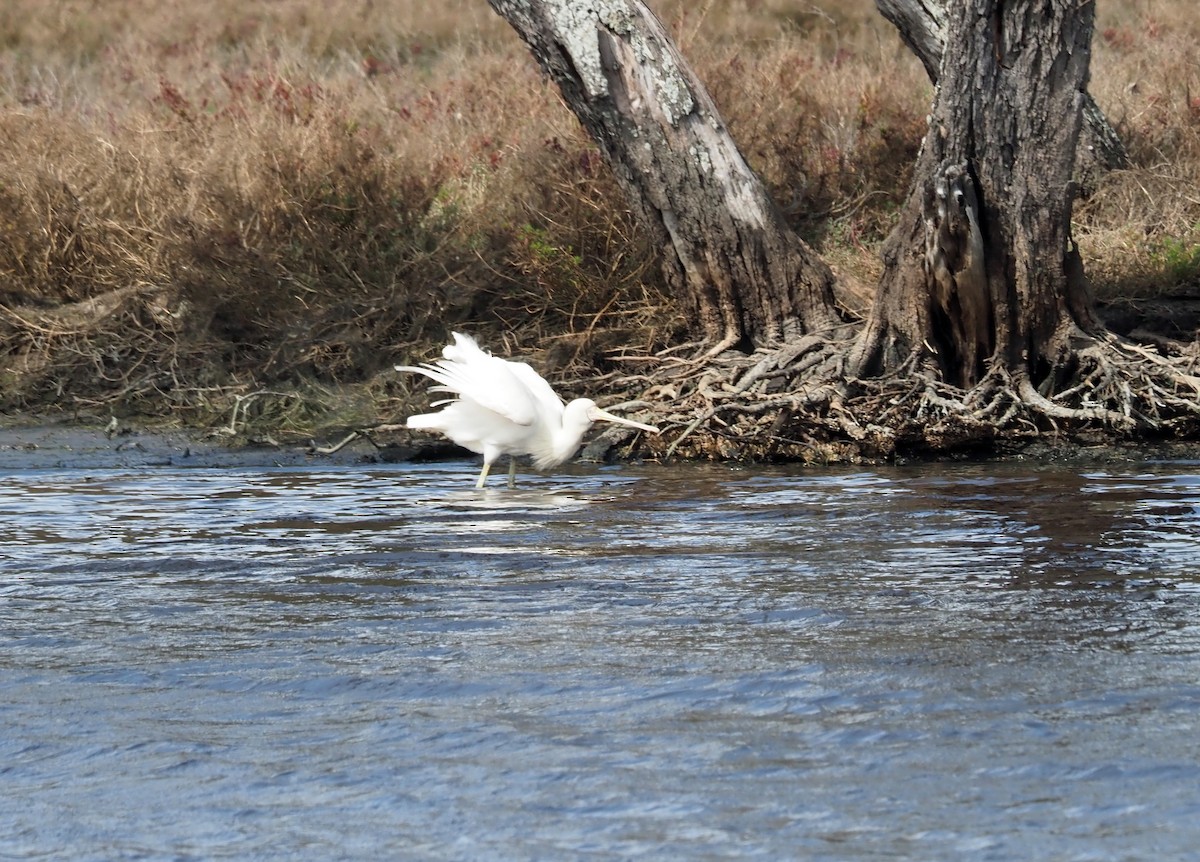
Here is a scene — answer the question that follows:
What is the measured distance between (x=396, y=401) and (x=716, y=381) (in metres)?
2.16

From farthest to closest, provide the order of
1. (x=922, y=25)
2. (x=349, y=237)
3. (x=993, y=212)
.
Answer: (x=349, y=237), (x=922, y=25), (x=993, y=212)

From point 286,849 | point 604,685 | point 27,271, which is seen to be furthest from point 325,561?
point 27,271

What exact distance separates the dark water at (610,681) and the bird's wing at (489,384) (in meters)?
0.88

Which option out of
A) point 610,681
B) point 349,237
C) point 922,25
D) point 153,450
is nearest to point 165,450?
point 153,450

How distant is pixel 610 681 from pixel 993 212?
4763 mm

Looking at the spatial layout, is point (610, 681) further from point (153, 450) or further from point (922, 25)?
point (922, 25)

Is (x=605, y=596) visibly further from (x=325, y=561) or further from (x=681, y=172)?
(x=681, y=172)

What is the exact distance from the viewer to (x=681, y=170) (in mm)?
9492

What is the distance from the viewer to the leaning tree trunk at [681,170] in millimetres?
9219

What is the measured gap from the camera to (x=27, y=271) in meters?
11.1

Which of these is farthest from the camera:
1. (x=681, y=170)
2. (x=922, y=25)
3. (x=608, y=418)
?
(x=922, y=25)

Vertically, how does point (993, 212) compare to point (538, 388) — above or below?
above

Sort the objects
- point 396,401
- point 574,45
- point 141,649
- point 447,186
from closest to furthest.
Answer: point 141,649 < point 574,45 < point 396,401 < point 447,186

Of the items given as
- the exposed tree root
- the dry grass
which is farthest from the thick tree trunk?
the exposed tree root
